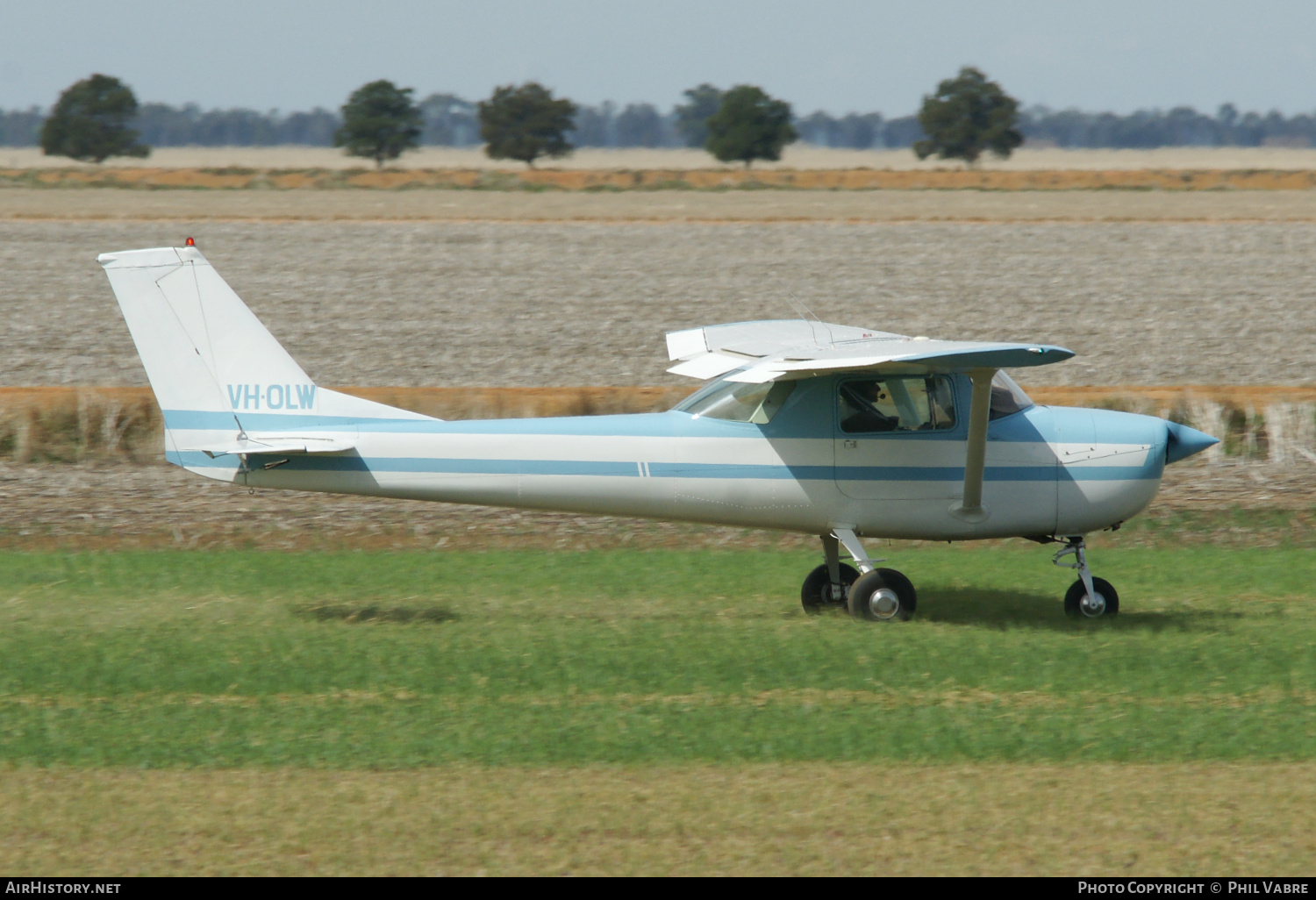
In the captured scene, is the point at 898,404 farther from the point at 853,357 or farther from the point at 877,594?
the point at 877,594

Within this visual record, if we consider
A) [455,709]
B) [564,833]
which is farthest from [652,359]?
[564,833]

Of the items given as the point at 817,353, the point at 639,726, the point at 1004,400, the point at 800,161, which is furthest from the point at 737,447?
the point at 800,161

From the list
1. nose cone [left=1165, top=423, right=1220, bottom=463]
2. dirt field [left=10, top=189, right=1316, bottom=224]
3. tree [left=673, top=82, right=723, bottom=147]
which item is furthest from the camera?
tree [left=673, top=82, right=723, bottom=147]

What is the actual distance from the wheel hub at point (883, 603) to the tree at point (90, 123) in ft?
363

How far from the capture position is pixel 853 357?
9984mm

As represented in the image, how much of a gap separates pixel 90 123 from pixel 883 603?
364 ft

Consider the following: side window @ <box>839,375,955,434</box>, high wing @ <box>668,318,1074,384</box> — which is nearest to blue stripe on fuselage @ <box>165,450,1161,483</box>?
side window @ <box>839,375,955,434</box>

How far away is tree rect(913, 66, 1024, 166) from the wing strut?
102310 mm

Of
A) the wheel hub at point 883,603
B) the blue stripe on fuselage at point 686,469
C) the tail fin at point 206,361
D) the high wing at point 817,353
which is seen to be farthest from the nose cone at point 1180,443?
the tail fin at point 206,361

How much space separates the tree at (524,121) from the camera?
365ft

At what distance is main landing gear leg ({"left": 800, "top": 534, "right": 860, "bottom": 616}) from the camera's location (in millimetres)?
11305

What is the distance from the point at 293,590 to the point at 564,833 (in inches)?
246

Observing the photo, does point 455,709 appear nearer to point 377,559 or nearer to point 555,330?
point 377,559

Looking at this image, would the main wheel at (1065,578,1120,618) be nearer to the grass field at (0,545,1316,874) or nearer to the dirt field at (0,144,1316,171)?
the grass field at (0,545,1316,874)
